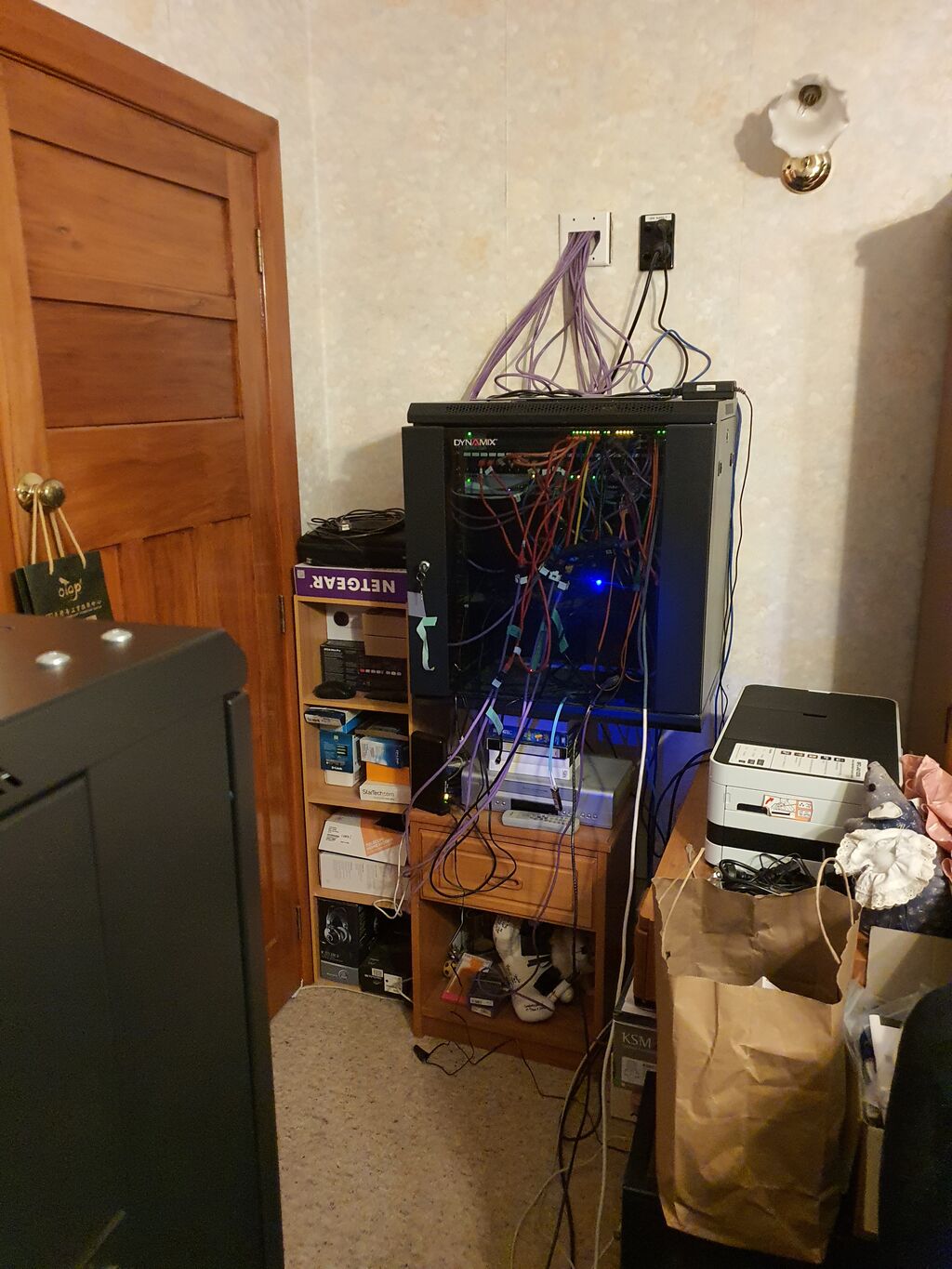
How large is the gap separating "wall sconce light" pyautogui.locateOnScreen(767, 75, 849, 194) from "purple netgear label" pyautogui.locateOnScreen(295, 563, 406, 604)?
1085 millimetres

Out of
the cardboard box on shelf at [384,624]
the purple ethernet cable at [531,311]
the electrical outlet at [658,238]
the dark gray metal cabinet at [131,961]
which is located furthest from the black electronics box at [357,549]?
the dark gray metal cabinet at [131,961]

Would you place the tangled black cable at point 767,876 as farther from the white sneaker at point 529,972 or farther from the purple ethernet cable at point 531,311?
the purple ethernet cable at point 531,311

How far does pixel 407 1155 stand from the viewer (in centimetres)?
175

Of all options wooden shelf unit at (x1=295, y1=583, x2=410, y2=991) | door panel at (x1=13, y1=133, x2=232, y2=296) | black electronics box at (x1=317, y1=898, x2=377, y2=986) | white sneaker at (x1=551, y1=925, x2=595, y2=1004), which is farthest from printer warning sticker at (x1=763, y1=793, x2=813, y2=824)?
door panel at (x1=13, y1=133, x2=232, y2=296)

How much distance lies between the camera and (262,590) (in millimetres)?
1976

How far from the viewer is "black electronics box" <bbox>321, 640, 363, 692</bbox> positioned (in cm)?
206

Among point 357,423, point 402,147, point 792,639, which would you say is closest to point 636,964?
point 792,639

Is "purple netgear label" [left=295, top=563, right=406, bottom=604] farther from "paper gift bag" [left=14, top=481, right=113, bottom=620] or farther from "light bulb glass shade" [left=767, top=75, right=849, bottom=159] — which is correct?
"light bulb glass shade" [left=767, top=75, right=849, bottom=159]

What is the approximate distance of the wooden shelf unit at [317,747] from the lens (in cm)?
204

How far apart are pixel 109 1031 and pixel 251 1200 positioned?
25cm

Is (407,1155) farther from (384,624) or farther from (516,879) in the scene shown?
(384,624)

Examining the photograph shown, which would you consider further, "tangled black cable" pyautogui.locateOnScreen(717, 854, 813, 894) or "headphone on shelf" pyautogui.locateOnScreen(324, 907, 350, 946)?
"headphone on shelf" pyautogui.locateOnScreen(324, 907, 350, 946)

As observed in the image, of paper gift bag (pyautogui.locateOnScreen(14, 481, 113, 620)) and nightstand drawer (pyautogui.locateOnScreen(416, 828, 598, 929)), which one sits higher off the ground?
paper gift bag (pyautogui.locateOnScreen(14, 481, 113, 620))

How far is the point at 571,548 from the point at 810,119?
89 cm
